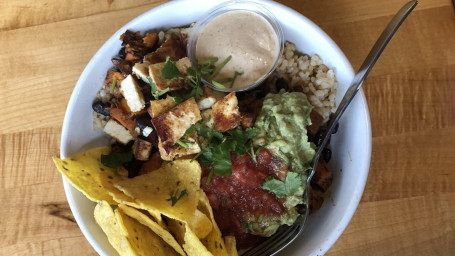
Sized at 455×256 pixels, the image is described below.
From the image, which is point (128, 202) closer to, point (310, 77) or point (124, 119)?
point (124, 119)

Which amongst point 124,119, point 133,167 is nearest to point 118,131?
point 124,119

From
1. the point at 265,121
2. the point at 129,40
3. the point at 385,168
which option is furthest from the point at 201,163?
the point at 385,168

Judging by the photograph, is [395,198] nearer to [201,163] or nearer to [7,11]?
[201,163]

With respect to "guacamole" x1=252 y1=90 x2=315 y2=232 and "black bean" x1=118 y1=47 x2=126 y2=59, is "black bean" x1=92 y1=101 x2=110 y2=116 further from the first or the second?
"guacamole" x1=252 y1=90 x2=315 y2=232

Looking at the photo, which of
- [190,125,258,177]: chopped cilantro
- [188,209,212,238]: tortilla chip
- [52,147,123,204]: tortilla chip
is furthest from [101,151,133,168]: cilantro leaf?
[188,209,212,238]: tortilla chip

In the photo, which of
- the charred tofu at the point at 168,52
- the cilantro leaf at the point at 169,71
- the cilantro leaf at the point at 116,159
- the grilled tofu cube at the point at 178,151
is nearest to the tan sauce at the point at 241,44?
the charred tofu at the point at 168,52

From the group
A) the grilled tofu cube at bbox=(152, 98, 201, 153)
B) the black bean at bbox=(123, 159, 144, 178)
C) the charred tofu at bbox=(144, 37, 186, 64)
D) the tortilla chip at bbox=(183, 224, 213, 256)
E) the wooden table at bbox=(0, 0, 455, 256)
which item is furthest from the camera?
the wooden table at bbox=(0, 0, 455, 256)
